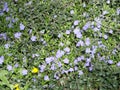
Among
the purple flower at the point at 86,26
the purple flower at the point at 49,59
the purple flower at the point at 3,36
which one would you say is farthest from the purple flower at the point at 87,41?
the purple flower at the point at 3,36

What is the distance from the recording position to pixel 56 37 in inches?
158

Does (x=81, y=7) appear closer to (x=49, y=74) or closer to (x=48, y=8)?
(x=48, y=8)

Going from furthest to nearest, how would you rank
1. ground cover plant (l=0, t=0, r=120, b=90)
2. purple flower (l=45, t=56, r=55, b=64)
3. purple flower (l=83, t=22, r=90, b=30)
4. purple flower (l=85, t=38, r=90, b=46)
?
1. purple flower (l=83, t=22, r=90, b=30)
2. purple flower (l=85, t=38, r=90, b=46)
3. purple flower (l=45, t=56, r=55, b=64)
4. ground cover plant (l=0, t=0, r=120, b=90)

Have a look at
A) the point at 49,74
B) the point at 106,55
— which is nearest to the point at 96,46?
the point at 106,55

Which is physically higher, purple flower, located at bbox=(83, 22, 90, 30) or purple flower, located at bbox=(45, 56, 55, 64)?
purple flower, located at bbox=(83, 22, 90, 30)

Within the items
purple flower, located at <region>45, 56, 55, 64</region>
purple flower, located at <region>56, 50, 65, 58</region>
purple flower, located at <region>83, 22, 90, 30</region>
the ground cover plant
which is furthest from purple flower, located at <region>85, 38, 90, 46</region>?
purple flower, located at <region>45, 56, 55, 64</region>

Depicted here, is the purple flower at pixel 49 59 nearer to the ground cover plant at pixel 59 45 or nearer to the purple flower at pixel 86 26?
the ground cover plant at pixel 59 45

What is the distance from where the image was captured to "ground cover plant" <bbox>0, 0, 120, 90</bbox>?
3.66 metres

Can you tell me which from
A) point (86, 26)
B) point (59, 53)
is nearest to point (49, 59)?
point (59, 53)

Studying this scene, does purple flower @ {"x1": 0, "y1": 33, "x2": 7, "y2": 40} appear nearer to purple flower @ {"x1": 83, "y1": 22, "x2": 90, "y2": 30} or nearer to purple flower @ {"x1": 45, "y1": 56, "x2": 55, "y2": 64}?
purple flower @ {"x1": 45, "y1": 56, "x2": 55, "y2": 64}

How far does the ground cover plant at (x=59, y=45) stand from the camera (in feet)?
12.0

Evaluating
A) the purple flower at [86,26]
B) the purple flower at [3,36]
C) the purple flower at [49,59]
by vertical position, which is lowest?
the purple flower at [49,59]

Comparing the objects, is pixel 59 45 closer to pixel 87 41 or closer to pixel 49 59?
pixel 49 59

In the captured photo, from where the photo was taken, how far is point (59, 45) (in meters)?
3.91
